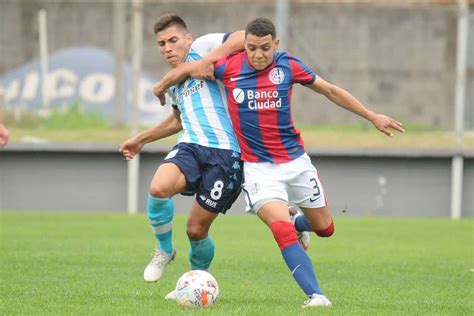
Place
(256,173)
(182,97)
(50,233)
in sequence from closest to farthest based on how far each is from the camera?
(256,173)
(182,97)
(50,233)

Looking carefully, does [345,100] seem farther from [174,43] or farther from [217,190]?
[174,43]

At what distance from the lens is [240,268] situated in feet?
36.8

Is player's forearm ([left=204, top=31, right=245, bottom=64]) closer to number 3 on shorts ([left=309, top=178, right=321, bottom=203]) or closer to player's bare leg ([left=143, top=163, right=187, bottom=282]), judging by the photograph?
player's bare leg ([left=143, top=163, right=187, bottom=282])

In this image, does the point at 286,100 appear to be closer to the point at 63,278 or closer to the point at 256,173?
the point at 256,173

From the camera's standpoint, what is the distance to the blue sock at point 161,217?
869 centimetres

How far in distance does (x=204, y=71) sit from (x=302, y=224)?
147 centimetres

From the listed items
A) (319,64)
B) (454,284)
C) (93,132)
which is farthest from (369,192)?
(454,284)

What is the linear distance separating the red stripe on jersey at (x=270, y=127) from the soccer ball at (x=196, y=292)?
1003mm

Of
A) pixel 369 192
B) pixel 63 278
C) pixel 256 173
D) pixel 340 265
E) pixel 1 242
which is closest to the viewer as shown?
pixel 256 173

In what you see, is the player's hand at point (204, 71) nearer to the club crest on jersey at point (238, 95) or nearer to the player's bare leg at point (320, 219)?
the club crest on jersey at point (238, 95)

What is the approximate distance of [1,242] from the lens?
1357 centimetres

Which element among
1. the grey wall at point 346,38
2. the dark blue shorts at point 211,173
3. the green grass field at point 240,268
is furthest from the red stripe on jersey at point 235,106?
the grey wall at point 346,38

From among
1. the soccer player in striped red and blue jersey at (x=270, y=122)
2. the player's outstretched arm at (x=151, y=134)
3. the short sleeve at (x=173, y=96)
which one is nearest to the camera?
the soccer player in striped red and blue jersey at (x=270, y=122)

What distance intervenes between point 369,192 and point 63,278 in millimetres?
11101
